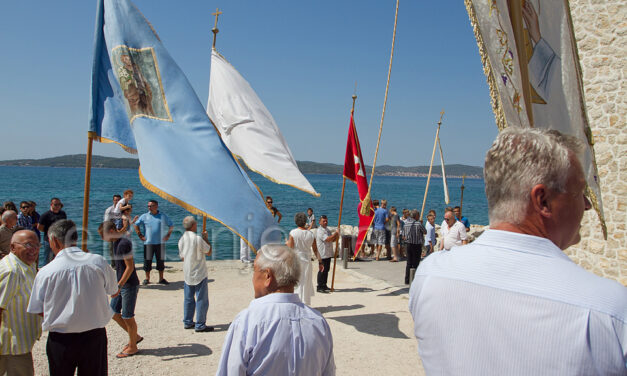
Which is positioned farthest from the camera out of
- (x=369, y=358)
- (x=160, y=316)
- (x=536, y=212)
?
(x=160, y=316)

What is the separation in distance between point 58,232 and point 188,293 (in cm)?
316

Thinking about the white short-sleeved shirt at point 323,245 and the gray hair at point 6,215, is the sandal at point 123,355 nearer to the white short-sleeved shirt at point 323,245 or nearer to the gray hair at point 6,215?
the gray hair at point 6,215

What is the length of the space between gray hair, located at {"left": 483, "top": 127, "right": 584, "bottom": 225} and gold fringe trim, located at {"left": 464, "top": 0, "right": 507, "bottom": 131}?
4.33ft

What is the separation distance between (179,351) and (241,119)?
12.1ft

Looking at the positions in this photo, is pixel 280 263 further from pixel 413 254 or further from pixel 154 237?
pixel 413 254

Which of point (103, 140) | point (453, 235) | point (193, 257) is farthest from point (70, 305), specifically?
point (453, 235)

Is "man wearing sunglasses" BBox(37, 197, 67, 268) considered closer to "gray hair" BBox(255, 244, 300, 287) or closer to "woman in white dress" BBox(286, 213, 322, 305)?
"woman in white dress" BBox(286, 213, 322, 305)

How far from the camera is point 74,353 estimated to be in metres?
3.58

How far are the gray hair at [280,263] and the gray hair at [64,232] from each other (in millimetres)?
2098

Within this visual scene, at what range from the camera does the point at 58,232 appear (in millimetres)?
3588

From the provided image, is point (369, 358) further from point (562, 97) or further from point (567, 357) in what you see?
point (567, 357)

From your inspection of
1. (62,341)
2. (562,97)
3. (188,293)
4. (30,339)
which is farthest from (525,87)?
(188,293)

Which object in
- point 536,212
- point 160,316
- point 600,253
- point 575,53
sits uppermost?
point 575,53

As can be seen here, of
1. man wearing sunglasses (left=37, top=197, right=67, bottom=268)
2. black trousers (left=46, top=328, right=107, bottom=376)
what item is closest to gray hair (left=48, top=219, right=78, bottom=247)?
black trousers (left=46, top=328, right=107, bottom=376)
